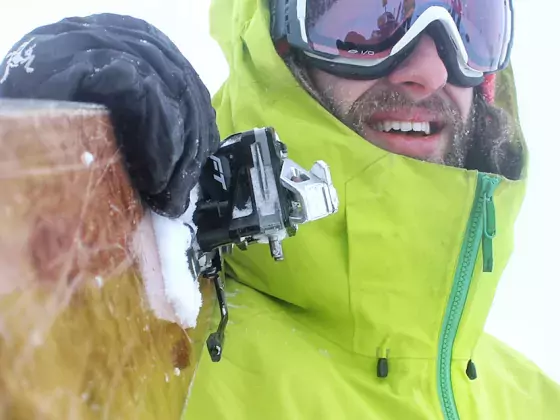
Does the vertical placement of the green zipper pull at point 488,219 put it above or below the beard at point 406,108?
below

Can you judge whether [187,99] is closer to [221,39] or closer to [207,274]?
[207,274]

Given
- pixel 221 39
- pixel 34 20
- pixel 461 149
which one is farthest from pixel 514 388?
pixel 34 20

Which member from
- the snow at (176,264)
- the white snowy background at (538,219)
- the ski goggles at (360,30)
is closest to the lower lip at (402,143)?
the ski goggles at (360,30)

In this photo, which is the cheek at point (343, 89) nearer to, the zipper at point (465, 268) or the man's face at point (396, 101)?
the man's face at point (396, 101)

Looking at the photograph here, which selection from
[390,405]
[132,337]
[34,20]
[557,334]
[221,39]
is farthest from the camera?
[557,334]

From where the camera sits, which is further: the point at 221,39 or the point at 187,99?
the point at 221,39
